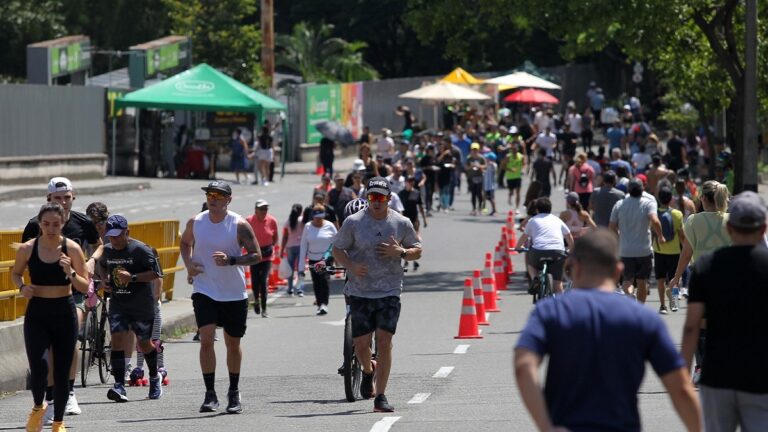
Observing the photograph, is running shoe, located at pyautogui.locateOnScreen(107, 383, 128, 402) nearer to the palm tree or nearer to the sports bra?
the sports bra

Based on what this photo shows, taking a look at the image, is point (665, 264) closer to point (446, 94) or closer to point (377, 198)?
point (377, 198)

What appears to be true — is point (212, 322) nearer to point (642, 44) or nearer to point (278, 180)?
point (642, 44)

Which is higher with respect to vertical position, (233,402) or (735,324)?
(735,324)

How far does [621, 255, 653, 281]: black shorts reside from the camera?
60.2 feet

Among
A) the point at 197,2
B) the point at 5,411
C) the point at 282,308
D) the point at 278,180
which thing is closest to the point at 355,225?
the point at 5,411

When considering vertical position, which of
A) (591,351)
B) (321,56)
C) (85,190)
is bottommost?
(85,190)

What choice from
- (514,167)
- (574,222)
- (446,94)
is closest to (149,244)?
(574,222)

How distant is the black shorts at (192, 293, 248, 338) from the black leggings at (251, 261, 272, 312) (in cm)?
821

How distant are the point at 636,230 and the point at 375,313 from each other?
7098 millimetres

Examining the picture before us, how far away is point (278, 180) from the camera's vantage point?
4378cm

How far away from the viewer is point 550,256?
1842cm

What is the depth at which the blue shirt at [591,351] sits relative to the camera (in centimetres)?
558

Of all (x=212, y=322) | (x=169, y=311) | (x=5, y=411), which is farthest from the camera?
(x=169, y=311)

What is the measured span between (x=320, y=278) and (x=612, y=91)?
184 feet
